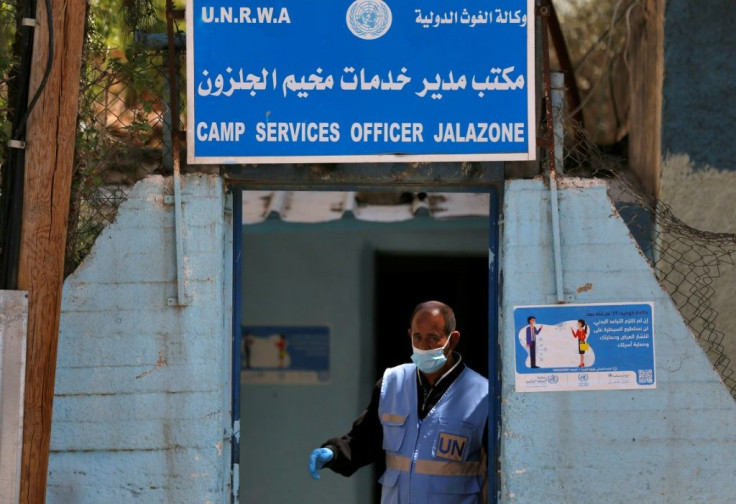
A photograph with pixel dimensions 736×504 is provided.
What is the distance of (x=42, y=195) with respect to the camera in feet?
12.8

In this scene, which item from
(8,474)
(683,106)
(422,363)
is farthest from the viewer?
(683,106)

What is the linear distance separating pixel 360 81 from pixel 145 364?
1.50 m

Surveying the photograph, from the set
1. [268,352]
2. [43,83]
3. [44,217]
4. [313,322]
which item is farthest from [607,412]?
[268,352]

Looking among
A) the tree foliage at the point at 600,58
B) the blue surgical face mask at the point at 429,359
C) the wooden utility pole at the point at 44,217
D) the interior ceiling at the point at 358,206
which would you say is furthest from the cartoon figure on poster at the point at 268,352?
the wooden utility pole at the point at 44,217

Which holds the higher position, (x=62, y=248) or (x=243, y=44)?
(x=243, y=44)

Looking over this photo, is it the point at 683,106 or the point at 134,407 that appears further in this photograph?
the point at 683,106

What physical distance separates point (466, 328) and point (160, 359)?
3.95 m

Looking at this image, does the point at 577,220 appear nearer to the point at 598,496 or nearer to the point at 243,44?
the point at 598,496

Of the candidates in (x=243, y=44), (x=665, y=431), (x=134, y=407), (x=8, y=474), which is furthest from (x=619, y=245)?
(x=8, y=474)

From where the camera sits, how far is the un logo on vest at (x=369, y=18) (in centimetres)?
441

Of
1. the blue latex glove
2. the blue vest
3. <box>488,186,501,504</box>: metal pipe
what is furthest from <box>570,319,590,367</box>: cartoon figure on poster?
the blue latex glove

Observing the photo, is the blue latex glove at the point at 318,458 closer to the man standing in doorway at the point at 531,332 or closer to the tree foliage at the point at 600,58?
the man standing in doorway at the point at 531,332

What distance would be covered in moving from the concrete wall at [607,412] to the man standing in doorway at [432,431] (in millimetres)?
331

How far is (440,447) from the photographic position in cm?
471
